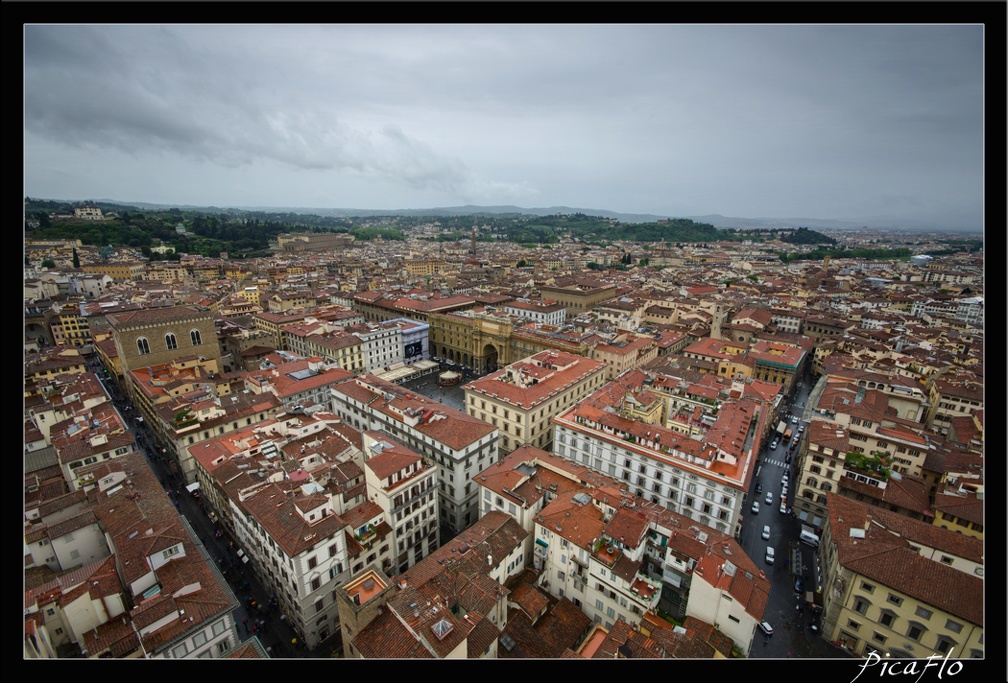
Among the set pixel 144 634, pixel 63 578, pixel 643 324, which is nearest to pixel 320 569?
pixel 144 634

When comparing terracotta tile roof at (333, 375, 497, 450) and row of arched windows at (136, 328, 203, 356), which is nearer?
terracotta tile roof at (333, 375, 497, 450)

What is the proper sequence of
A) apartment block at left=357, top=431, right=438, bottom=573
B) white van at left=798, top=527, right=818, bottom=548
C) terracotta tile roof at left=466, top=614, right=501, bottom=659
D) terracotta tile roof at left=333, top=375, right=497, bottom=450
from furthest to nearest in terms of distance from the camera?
terracotta tile roof at left=333, top=375, right=497, bottom=450 → white van at left=798, top=527, right=818, bottom=548 → apartment block at left=357, top=431, right=438, bottom=573 → terracotta tile roof at left=466, top=614, right=501, bottom=659

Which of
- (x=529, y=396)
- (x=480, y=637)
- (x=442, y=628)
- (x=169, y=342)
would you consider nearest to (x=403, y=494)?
(x=480, y=637)

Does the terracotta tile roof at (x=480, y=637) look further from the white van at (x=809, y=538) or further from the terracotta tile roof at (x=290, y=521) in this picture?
the white van at (x=809, y=538)

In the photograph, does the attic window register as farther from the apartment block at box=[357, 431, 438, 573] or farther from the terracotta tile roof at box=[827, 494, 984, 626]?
the terracotta tile roof at box=[827, 494, 984, 626]

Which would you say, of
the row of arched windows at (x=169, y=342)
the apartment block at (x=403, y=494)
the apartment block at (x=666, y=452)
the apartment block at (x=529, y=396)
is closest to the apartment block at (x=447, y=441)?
the apartment block at (x=403, y=494)

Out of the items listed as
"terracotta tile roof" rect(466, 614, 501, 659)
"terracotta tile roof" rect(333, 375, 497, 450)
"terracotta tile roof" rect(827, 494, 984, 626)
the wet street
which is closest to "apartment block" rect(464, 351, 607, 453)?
"terracotta tile roof" rect(333, 375, 497, 450)

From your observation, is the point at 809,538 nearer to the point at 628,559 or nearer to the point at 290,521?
the point at 628,559
